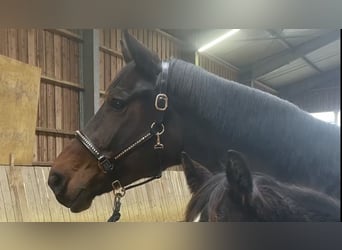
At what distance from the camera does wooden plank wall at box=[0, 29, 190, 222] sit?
1566mm

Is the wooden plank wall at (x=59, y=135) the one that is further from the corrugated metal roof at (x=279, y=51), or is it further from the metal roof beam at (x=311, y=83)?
the metal roof beam at (x=311, y=83)

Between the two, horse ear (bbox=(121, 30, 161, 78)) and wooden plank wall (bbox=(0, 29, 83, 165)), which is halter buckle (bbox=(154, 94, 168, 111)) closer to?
horse ear (bbox=(121, 30, 161, 78))

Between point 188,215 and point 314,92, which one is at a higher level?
point 314,92

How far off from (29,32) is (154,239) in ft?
3.17

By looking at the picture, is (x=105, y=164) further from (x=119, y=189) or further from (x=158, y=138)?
(x=158, y=138)

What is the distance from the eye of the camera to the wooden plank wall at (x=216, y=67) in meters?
1.57

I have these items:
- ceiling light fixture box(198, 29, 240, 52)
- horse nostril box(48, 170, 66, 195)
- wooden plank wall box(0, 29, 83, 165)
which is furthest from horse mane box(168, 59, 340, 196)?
horse nostril box(48, 170, 66, 195)

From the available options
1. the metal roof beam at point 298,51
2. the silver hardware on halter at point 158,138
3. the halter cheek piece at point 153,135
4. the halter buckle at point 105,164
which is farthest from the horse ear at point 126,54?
the metal roof beam at point 298,51

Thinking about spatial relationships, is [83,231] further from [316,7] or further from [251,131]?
[316,7]

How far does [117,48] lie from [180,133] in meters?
0.41

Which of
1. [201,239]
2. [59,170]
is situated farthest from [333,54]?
[59,170]

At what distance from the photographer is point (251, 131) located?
1.53 meters

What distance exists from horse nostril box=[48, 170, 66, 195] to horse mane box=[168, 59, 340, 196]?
0.53 metres

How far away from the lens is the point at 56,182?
1.57 m
